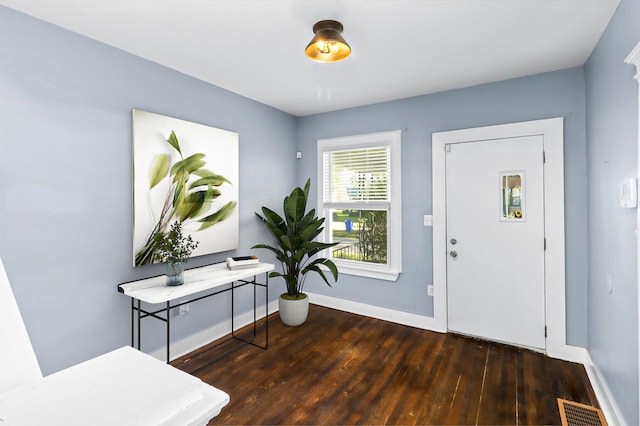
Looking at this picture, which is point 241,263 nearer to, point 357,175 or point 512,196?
point 357,175

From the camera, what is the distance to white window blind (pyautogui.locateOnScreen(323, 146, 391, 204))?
12.4ft

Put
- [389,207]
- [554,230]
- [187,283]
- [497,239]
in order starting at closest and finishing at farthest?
1. [187,283]
2. [554,230]
3. [497,239]
4. [389,207]

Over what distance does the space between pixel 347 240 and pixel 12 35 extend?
3.43 metres

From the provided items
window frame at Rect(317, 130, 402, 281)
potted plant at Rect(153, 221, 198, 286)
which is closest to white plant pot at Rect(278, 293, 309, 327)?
window frame at Rect(317, 130, 402, 281)

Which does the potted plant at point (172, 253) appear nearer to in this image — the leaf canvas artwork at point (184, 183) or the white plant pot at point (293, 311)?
the leaf canvas artwork at point (184, 183)

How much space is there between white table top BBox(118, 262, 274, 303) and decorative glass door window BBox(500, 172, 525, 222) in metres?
2.32

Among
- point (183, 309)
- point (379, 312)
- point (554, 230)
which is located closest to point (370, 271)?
point (379, 312)

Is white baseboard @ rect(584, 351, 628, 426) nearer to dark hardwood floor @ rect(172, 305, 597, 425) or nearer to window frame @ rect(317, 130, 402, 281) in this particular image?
dark hardwood floor @ rect(172, 305, 597, 425)

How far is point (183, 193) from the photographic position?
2.84 metres

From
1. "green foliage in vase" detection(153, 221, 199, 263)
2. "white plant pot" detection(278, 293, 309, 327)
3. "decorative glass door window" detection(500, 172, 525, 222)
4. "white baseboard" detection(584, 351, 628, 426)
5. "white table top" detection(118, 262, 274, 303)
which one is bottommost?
"white baseboard" detection(584, 351, 628, 426)

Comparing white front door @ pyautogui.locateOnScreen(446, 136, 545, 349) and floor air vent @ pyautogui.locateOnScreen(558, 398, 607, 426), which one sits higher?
white front door @ pyautogui.locateOnScreen(446, 136, 545, 349)

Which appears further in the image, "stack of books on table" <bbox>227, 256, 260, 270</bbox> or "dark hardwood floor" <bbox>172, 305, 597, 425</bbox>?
"stack of books on table" <bbox>227, 256, 260, 270</bbox>

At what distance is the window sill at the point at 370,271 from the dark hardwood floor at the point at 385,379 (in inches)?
24.1

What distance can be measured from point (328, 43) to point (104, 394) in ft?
6.80
